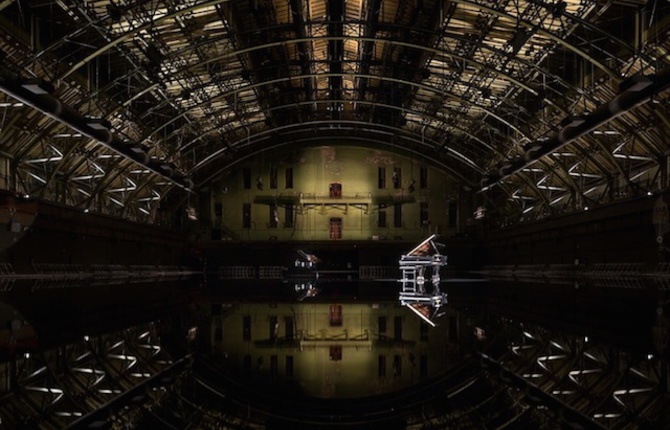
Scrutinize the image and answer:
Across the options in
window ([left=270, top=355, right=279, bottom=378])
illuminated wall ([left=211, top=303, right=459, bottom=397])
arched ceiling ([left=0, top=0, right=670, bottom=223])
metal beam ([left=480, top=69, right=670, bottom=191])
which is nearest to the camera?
illuminated wall ([left=211, top=303, right=459, bottom=397])

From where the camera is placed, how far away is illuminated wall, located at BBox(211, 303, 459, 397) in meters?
5.61

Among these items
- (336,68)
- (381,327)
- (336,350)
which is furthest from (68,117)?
(336,68)

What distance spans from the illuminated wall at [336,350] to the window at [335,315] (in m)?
0.02

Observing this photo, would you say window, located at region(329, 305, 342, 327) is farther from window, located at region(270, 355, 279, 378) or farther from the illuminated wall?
window, located at region(270, 355, 279, 378)

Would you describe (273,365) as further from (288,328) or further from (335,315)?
(335,315)

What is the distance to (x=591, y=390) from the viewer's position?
16.4ft

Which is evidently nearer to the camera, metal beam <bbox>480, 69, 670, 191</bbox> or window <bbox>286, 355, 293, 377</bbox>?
window <bbox>286, 355, 293, 377</bbox>

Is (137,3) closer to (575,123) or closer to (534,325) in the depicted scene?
(575,123)

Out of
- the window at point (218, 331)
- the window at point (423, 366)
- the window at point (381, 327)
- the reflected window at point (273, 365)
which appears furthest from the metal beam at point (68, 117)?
the window at point (423, 366)

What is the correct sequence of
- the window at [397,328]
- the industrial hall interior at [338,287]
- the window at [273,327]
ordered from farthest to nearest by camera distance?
1. the window at [273,327]
2. the window at [397,328]
3. the industrial hall interior at [338,287]

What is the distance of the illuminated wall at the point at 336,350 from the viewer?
221 inches

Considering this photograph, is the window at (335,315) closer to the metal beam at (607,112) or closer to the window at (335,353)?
the window at (335,353)

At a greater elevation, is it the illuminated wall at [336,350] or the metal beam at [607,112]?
the metal beam at [607,112]

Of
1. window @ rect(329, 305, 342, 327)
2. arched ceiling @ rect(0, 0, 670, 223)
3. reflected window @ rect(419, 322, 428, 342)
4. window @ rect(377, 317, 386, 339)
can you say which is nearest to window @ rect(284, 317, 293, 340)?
window @ rect(329, 305, 342, 327)
